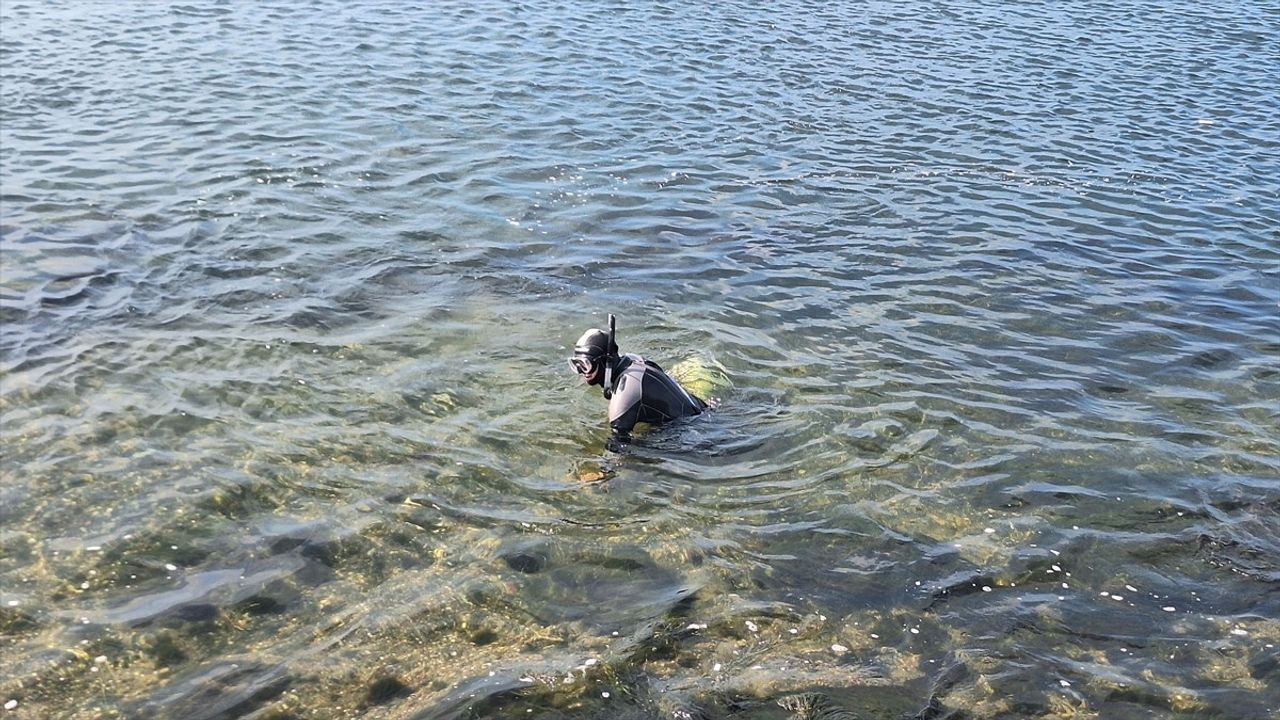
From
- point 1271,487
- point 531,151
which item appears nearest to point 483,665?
point 1271,487

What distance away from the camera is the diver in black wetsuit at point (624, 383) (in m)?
10.3

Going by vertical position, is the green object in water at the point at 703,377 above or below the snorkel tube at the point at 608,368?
below

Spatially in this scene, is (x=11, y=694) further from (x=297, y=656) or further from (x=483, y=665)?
(x=483, y=665)

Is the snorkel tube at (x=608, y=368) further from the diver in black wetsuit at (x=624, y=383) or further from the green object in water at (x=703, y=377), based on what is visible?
the green object in water at (x=703, y=377)

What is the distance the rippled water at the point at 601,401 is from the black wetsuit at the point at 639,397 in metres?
0.31

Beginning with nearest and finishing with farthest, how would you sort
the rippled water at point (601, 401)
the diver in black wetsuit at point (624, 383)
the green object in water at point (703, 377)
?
the rippled water at point (601, 401) < the diver in black wetsuit at point (624, 383) < the green object in water at point (703, 377)

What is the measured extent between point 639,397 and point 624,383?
8.1 inches

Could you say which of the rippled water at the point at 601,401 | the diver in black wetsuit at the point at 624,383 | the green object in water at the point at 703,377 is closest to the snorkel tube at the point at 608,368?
the diver in black wetsuit at the point at 624,383

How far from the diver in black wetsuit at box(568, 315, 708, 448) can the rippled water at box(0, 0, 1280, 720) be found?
0.35m

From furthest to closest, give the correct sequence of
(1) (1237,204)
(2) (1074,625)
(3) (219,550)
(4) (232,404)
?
1. (1) (1237,204)
2. (4) (232,404)
3. (3) (219,550)
4. (2) (1074,625)

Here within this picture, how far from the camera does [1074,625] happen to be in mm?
8305

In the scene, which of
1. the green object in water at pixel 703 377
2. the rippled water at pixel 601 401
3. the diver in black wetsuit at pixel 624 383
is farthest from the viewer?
the green object in water at pixel 703 377

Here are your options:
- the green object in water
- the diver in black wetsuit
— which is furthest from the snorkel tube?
the green object in water

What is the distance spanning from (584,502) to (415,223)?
7819mm
